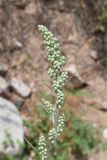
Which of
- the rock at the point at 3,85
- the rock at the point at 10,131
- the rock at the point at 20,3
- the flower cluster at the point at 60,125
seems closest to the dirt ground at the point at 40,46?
the rock at the point at 20,3

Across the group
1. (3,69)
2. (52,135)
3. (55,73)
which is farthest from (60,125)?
(3,69)

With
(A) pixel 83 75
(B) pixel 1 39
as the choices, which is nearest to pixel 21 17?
(B) pixel 1 39

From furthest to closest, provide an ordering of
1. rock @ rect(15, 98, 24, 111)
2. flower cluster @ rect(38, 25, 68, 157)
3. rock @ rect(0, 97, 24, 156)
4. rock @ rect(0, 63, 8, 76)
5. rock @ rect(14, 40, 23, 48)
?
rock @ rect(14, 40, 23, 48), rock @ rect(0, 63, 8, 76), rock @ rect(15, 98, 24, 111), rock @ rect(0, 97, 24, 156), flower cluster @ rect(38, 25, 68, 157)

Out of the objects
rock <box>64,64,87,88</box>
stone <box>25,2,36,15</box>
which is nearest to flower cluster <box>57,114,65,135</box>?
rock <box>64,64,87,88</box>

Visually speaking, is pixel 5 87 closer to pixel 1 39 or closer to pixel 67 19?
pixel 1 39

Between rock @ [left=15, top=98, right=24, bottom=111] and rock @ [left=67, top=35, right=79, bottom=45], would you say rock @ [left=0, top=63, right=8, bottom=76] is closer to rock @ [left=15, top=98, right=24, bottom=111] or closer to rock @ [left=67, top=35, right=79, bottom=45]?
rock @ [left=15, top=98, right=24, bottom=111]

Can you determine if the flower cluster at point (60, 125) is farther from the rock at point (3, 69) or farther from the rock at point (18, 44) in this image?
the rock at point (18, 44)
